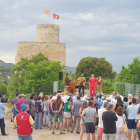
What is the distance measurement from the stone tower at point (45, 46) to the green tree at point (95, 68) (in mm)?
6124

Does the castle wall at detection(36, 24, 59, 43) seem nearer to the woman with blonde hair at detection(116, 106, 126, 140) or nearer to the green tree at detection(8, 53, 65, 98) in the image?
the green tree at detection(8, 53, 65, 98)

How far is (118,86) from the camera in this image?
2498 cm

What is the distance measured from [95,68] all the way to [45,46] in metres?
12.4

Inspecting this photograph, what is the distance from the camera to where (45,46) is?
49.9 metres

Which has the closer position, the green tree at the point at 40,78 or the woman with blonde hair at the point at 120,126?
the woman with blonde hair at the point at 120,126

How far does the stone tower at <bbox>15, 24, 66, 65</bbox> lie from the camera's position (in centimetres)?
4947

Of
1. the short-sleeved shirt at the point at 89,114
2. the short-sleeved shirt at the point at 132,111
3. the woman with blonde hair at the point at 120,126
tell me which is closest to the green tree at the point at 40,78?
the short-sleeved shirt at the point at 132,111

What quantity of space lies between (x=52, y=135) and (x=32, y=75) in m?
21.5

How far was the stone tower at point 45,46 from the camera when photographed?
49.5 metres

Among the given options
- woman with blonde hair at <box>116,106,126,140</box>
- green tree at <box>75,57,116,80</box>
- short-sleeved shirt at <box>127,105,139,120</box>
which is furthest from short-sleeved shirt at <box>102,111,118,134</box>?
green tree at <box>75,57,116,80</box>

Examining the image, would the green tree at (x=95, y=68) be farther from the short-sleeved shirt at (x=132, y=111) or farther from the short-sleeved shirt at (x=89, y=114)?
the short-sleeved shirt at (x=89, y=114)

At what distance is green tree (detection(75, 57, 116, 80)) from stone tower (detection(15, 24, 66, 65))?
6.12 metres

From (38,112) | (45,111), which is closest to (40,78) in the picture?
(45,111)

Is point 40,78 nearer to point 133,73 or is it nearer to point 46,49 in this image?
point 133,73
